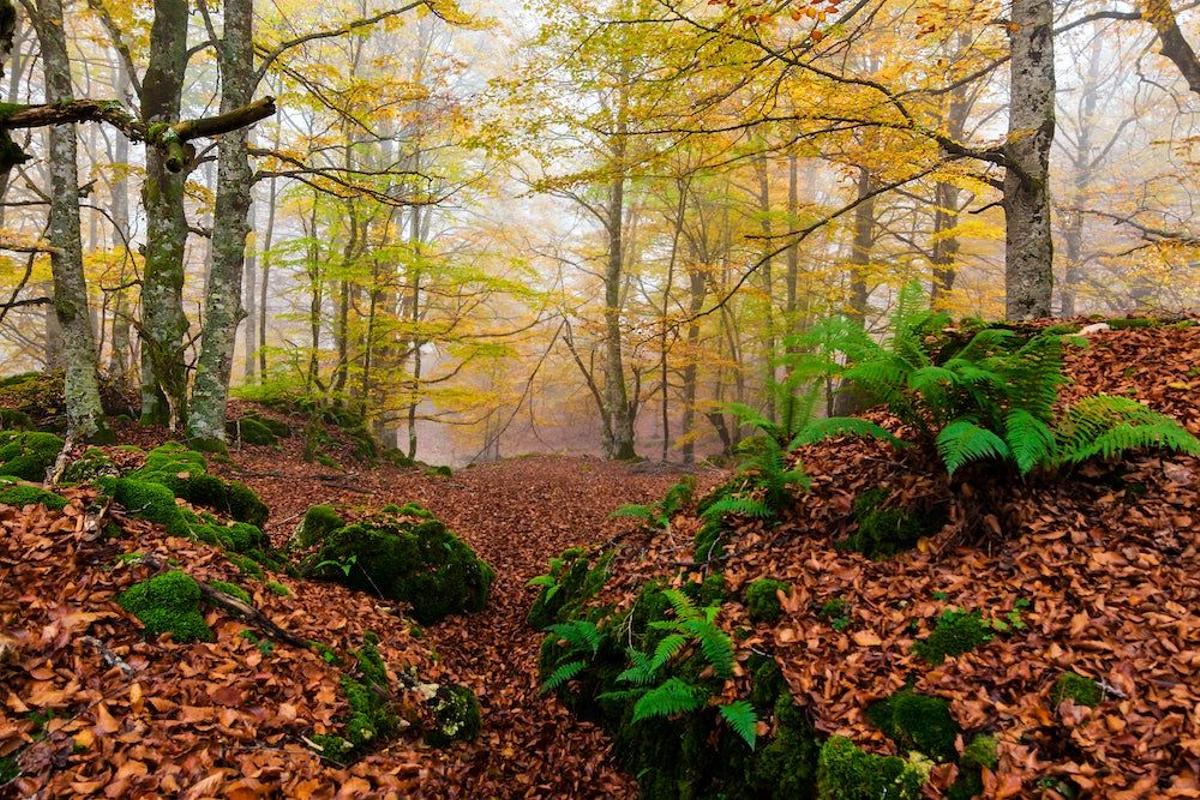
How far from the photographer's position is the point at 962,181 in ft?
21.5

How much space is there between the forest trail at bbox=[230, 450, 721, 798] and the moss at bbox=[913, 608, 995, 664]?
1770 millimetres

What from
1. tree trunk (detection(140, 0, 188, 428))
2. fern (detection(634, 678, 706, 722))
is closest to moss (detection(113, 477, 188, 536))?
fern (detection(634, 678, 706, 722))

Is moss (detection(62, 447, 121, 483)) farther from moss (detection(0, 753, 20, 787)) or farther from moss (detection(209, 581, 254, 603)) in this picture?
moss (detection(0, 753, 20, 787))

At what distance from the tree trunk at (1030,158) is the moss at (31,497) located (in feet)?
26.8

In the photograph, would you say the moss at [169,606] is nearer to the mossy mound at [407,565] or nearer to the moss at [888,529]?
the mossy mound at [407,565]

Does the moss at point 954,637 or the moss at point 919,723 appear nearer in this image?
the moss at point 919,723

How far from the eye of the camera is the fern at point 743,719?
8.91 ft

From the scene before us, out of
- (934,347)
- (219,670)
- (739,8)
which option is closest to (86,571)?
(219,670)

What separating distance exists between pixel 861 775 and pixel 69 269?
9532 mm

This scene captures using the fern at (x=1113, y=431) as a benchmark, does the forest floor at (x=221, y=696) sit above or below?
below

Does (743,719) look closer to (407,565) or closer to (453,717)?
(453,717)

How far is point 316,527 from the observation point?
Result: 5465 millimetres

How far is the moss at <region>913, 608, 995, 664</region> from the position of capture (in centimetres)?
282

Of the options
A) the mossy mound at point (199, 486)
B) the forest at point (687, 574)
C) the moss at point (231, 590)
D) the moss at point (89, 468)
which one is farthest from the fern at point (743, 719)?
the moss at point (89, 468)
